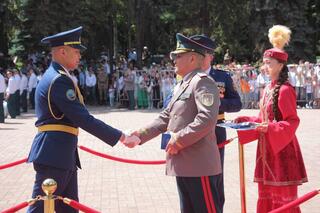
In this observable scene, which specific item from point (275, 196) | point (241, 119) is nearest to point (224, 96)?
point (241, 119)

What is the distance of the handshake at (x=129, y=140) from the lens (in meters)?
5.08

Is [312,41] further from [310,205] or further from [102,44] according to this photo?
[310,205]

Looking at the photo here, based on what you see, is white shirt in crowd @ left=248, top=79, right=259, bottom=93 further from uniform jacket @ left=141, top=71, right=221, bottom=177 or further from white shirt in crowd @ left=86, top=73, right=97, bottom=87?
uniform jacket @ left=141, top=71, right=221, bottom=177

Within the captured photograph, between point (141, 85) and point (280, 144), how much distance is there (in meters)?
18.8

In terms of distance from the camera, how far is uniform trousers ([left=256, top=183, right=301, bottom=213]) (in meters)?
5.48

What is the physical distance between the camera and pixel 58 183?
488 cm

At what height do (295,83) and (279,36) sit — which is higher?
(279,36)

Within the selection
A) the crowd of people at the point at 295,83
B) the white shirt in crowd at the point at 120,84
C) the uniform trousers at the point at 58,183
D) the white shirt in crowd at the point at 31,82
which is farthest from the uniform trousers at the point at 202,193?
the white shirt in crowd at the point at 120,84

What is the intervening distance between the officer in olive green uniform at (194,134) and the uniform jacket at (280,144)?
3.00 ft

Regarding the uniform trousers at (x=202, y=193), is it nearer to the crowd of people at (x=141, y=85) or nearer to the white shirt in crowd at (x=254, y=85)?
the crowd of people at (x=141, y=85)

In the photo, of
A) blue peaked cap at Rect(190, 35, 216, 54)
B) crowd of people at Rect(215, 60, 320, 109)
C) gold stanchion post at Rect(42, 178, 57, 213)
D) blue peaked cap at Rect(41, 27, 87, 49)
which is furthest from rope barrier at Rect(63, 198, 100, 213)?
crowd of people at Rect(215, 60, 320, 109)

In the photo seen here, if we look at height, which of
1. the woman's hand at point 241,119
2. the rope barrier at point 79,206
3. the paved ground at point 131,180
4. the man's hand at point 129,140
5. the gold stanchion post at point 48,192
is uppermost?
the woman's hand at point 241,119

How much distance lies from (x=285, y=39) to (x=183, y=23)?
26.8m

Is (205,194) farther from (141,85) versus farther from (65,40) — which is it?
(141,85)
